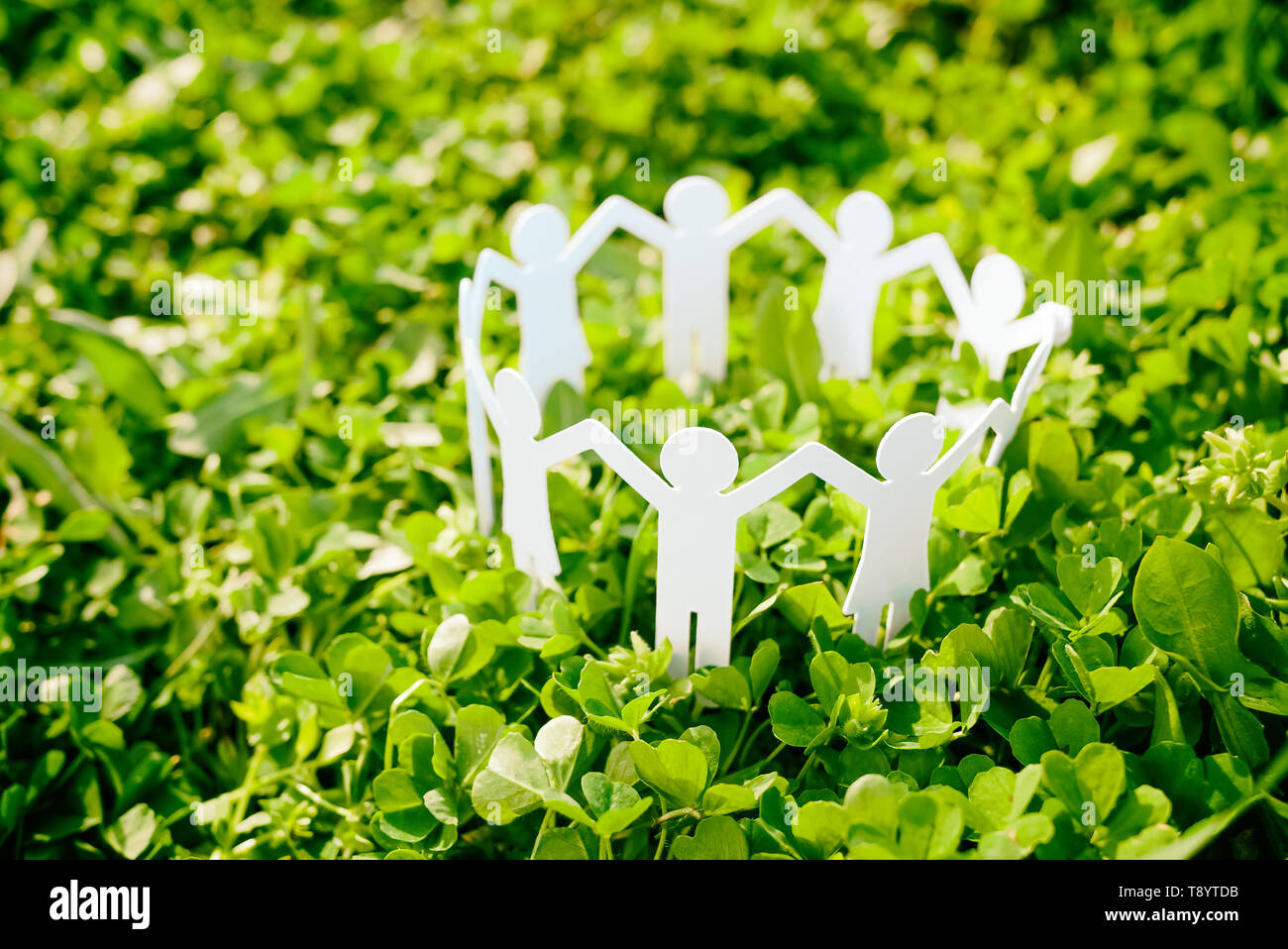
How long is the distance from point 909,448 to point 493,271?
634mm

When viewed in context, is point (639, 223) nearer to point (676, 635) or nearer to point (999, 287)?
point (999, 287)

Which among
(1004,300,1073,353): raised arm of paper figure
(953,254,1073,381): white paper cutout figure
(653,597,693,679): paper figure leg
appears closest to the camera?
(653,597,693,679): paper figure leg

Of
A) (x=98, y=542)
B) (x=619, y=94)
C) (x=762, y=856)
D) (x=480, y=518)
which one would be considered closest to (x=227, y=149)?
(x=619, y=94)

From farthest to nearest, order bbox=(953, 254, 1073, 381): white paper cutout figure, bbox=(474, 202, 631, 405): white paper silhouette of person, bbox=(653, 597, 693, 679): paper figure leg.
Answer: bbox=(474, 202, 631, 405): white paper silhouette of person → bbox=(953, 254, 1073, 381): white paper cutout figure → bbox=(653, 597, 693, 679): paper figure leg

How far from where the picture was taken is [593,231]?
1438 millimetres

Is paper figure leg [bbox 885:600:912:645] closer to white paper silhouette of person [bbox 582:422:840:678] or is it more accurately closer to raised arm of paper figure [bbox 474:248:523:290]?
white paper silhouette of person [bbox 582:422:840:678]

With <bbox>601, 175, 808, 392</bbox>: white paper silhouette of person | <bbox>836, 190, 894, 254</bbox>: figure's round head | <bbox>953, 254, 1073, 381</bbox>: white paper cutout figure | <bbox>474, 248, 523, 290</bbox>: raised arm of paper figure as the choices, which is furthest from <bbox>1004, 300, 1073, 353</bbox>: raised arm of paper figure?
<bbox>474, 248, 523, 290</bbox>: raised arm of paper figure

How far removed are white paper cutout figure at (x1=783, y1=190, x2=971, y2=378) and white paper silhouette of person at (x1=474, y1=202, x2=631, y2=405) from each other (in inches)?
13.2

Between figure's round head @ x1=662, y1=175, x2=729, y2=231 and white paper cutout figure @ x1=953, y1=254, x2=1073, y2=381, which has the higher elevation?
figure's round head @ x1=662, y1=175, x2=729, y2=231

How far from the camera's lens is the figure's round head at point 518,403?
43.3 inches

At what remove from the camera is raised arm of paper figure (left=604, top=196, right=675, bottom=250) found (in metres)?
1.44

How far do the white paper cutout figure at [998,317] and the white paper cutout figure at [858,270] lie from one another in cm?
3

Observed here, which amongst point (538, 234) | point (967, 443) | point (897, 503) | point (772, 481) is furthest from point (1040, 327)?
point (538, 234)
